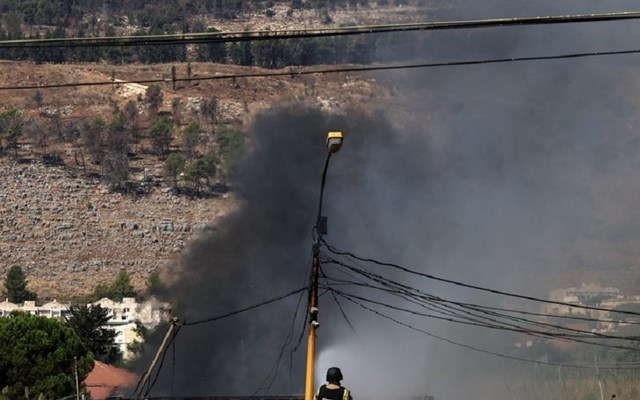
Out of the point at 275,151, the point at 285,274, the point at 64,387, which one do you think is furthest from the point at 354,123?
the point at 64,387

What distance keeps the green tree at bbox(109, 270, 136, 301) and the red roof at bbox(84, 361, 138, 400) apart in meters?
55.8

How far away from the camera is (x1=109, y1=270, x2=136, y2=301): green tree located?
130137 millimetres

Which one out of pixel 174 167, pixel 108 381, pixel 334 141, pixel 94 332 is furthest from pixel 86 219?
pixel 334 141

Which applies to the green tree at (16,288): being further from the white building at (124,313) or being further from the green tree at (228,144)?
the green tree at (228,144)

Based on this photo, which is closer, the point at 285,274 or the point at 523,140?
the point at 285,274

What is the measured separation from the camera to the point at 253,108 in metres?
197

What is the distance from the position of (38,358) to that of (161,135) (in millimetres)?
134092

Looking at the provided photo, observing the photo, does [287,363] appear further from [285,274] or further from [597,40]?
[597,40]

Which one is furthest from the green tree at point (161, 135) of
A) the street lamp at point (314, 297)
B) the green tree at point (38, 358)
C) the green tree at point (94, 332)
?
the street lamp at point (314, 297)

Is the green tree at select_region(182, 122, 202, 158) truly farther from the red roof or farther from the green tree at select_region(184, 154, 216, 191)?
the red roof

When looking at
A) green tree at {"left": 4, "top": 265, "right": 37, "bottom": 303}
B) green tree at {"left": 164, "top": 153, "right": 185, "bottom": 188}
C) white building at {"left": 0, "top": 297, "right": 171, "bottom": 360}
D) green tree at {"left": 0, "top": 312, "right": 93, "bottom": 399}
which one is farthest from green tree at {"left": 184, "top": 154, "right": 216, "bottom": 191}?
green tree at {"left": 0, "top": 312, "right": 93, "bottom": 399}

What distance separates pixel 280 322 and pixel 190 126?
398ft

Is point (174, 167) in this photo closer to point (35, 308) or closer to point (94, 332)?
point (35, 308)

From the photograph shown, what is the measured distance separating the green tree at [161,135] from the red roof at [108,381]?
118 m
